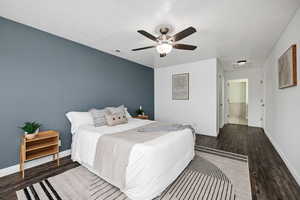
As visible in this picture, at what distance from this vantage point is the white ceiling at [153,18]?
1.75m

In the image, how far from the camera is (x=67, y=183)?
73.9 inches

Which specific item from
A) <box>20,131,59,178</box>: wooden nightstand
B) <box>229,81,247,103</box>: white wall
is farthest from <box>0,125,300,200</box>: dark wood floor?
<box>229,81,247,103</box>: white wall

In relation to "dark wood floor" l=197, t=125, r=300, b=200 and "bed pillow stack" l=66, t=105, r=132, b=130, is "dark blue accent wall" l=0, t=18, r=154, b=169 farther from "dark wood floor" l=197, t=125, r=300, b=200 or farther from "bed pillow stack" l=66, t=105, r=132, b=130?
"dark wood floor" l=197, t=125, r=300, b=200

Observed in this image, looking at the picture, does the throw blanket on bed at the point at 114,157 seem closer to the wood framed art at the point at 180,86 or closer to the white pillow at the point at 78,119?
the white pillow at the point at 78,119

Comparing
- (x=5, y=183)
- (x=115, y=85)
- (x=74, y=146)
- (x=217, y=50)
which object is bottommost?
(x=5, y=183)

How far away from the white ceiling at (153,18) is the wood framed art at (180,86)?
1754 mm

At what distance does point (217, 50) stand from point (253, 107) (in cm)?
382

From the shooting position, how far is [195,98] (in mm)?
4430

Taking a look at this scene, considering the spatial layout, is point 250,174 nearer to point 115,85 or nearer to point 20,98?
point 115,85

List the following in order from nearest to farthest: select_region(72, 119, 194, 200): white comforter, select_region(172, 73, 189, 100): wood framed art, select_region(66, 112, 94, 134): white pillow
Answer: select_region(72, 119, 194, 200): white comforter
select_region(66, 112, 94, 134): white pillow
select_region(172, 73, 189, 100): wood framed art

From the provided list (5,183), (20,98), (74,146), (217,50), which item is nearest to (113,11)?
(20,98)

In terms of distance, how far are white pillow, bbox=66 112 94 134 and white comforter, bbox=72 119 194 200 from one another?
0.58 meters

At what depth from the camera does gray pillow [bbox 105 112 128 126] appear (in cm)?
274

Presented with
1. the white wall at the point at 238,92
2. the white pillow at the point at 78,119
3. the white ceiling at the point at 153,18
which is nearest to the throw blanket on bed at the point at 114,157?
the white pillow at the point at 78,119
